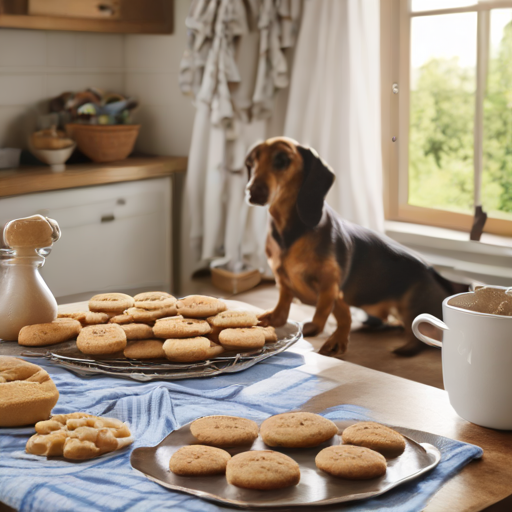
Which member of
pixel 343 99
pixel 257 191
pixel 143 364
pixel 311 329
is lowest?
pixel 311 329

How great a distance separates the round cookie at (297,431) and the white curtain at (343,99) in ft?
5.94

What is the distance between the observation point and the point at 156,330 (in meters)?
1.03

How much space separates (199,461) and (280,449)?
100 mm

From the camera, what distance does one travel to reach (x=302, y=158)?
1.65 m

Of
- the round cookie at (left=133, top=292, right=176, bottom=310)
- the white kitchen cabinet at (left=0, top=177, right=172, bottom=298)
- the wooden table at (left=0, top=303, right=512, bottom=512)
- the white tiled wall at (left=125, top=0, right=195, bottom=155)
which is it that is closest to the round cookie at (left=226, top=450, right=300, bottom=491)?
the wooden table at (left=0, top=303, right=512, bottom=512)

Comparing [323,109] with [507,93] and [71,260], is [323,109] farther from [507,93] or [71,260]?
[71,260]

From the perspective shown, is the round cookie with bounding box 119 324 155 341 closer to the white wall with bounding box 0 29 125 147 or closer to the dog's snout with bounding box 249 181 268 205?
the dog's snout with bounding box 249 181 268 205

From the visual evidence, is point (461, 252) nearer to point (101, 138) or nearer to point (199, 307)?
point (199, 307)

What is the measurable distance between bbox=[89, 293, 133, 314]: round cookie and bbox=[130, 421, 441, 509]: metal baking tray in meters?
0.42

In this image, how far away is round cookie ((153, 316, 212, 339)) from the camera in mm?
1017

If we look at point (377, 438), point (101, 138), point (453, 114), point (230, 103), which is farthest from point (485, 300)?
point (101, 138)

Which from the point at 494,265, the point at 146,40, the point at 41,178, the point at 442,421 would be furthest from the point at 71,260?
the point at 442,421

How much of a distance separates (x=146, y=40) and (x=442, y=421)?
2.90m

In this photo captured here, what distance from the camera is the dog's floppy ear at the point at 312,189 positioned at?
5.29ft
